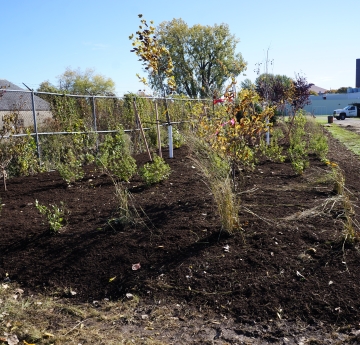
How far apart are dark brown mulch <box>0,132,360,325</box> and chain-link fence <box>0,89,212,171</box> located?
3.72 metres

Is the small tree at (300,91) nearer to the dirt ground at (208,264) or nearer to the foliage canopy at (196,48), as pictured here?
the dirt ground at (208,264)

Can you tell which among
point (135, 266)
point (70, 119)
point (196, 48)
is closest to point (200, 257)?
point (135, 266)

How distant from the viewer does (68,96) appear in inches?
432

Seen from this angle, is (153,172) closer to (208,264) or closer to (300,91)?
(208,264)

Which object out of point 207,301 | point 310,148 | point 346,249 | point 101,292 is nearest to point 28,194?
point 101,292

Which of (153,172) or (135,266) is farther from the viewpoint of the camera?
(153,172)

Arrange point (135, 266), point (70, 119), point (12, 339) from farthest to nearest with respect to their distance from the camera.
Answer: point (70, 119) → point (135, 266) → point (12, 339)

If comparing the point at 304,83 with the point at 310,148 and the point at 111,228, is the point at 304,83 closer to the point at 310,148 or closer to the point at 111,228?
the point at 310,148

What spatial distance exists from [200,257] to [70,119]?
7.90m

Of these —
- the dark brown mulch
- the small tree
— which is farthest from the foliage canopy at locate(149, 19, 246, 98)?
the dark brown mulch

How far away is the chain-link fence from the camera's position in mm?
9359

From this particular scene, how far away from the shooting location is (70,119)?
11.0 meters

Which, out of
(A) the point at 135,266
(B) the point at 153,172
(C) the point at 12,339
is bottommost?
(C) the point at 12,339

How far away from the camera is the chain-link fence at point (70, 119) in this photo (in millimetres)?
9359
